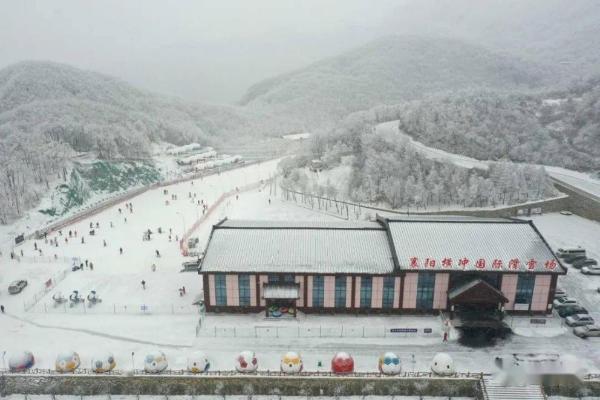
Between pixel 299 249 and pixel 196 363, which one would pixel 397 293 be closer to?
pixel 299 249

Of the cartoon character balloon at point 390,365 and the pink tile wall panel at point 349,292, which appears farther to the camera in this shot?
the pink tile wall panel at point 349,292

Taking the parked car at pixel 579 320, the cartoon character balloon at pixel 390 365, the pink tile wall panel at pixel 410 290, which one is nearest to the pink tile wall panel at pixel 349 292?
the pink tile wall panel at pixel 410 290

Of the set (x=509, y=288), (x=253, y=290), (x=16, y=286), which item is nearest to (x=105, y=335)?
(x=253, y=290)

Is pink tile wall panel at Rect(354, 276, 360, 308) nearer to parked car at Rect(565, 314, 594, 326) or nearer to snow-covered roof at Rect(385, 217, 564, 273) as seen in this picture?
snow-covered roof at Rect(385, 217, 564, 273)

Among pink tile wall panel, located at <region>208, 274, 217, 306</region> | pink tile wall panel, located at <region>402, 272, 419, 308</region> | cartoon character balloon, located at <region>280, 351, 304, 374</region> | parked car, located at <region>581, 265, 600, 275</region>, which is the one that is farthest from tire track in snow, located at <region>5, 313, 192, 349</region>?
parked car, located at <region>581, 265, 600, 275</region>

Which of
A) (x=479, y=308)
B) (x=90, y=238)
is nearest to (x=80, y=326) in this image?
(x=90, y=238)

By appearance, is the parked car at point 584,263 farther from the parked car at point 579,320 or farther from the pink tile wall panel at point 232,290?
the pink tile wall panel at point 232,290

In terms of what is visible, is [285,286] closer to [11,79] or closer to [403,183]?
[403,183]
